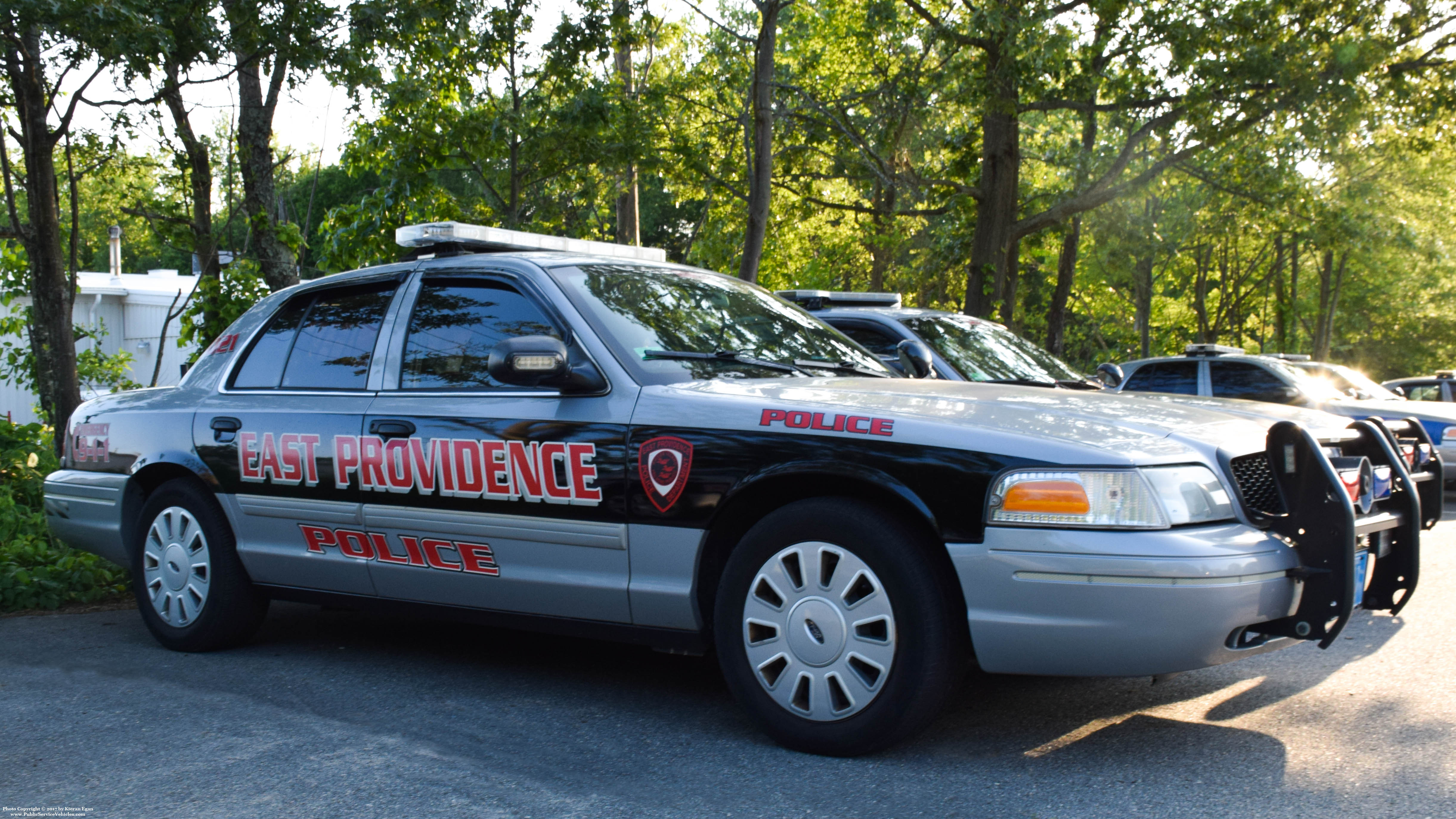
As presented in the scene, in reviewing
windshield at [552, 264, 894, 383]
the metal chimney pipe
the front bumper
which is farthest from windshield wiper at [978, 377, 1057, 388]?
the metal chimney pipe

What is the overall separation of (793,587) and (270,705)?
2.07 m

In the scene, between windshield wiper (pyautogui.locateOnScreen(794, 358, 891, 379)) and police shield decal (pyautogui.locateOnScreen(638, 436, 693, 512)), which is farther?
windshield wiper (pyautogui.locateOnScreen(794, 358, 891, 379))

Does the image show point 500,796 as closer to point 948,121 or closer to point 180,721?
point 180,721

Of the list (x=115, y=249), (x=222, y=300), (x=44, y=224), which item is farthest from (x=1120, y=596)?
(x=115, y=249)

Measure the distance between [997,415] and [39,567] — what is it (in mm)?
6004

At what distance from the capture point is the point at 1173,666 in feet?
11.1

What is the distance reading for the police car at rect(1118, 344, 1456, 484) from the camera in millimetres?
11961

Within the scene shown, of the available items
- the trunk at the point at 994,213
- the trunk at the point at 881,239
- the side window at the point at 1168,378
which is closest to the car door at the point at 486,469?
the side window at the point at 1168,378

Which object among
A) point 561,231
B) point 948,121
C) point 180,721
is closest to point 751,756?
point 180,721

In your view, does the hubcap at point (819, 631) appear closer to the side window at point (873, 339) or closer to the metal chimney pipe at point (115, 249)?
the side window at point (873, 339)

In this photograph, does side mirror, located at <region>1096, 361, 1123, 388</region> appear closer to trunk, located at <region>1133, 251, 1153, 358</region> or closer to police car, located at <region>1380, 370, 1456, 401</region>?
police car, located at <region>1380, 370, 1456, 401</region>

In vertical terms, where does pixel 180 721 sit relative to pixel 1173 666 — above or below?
below

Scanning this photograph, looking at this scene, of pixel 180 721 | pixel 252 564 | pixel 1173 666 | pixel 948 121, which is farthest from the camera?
pixel 948 121

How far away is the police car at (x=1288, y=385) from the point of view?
12.0 meters
